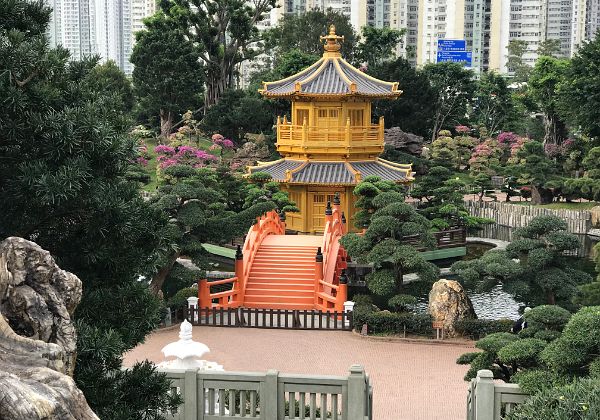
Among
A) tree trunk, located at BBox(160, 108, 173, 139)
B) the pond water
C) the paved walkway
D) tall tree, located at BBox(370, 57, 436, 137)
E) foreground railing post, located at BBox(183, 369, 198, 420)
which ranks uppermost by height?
tall tree, located at BBox(370, 57, 436, 137)

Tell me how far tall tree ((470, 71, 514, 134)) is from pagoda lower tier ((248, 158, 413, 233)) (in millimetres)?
25573

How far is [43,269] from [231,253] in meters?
21.9

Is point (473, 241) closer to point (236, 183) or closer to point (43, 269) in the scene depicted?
point (236, 183)

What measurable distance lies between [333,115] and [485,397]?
17310 millimetres

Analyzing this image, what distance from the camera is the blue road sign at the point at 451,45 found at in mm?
69000

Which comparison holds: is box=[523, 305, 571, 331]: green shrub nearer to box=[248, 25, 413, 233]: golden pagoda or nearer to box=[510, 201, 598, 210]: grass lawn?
box=[248, 25, 413, 233]: golden pagoda

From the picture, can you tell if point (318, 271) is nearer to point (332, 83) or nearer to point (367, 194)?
point (367, 194)

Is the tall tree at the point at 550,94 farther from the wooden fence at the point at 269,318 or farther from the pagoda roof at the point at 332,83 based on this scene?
the wooden fence at the point at 269,318

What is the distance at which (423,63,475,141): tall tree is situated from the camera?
4934cm

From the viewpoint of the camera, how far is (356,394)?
10.9 meters

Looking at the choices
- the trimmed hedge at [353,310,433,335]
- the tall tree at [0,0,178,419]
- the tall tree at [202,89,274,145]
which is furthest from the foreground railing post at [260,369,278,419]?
the tall tree at [202,89,274,145]

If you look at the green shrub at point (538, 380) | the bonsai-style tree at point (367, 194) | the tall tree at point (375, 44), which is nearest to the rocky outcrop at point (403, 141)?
the tall tree at point (375, 44)

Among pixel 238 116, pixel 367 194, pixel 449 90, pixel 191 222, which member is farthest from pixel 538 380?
pixel 449 90

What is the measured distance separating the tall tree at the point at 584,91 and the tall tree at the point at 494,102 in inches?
485
